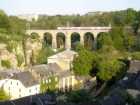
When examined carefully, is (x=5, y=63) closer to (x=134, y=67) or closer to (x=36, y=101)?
(x=134, y=67)

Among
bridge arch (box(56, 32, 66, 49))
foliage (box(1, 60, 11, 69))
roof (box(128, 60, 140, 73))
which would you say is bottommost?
bridge arch (box(56, 32, 66, 49))

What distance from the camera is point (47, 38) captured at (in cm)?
6988

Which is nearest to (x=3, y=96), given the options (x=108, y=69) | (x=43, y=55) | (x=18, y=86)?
(x=18, y=86)

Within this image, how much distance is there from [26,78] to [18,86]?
1391 mm

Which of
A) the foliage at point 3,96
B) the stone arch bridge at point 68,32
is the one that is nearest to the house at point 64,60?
the foliage at point 3,96

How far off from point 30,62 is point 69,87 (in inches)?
543

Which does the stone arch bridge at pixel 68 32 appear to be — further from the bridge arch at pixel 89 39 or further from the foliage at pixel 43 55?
the foliage at pixel 43 55

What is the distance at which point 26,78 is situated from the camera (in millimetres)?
35875

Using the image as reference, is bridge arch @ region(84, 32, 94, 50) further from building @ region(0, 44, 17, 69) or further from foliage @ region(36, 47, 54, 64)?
building @ region(0, 44, 17, 69)

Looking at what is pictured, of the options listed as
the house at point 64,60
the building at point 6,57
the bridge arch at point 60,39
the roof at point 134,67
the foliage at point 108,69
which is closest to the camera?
the roof at point 134,67

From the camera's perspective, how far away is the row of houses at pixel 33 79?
34.9 metres

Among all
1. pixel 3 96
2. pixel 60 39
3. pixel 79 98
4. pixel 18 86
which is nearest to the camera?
pixel 79 98

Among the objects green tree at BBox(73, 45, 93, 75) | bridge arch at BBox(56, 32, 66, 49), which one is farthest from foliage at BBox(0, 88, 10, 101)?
bridge arch at BBox(56, 32, 66, 49)

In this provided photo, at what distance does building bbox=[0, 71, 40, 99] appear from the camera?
114 ft
